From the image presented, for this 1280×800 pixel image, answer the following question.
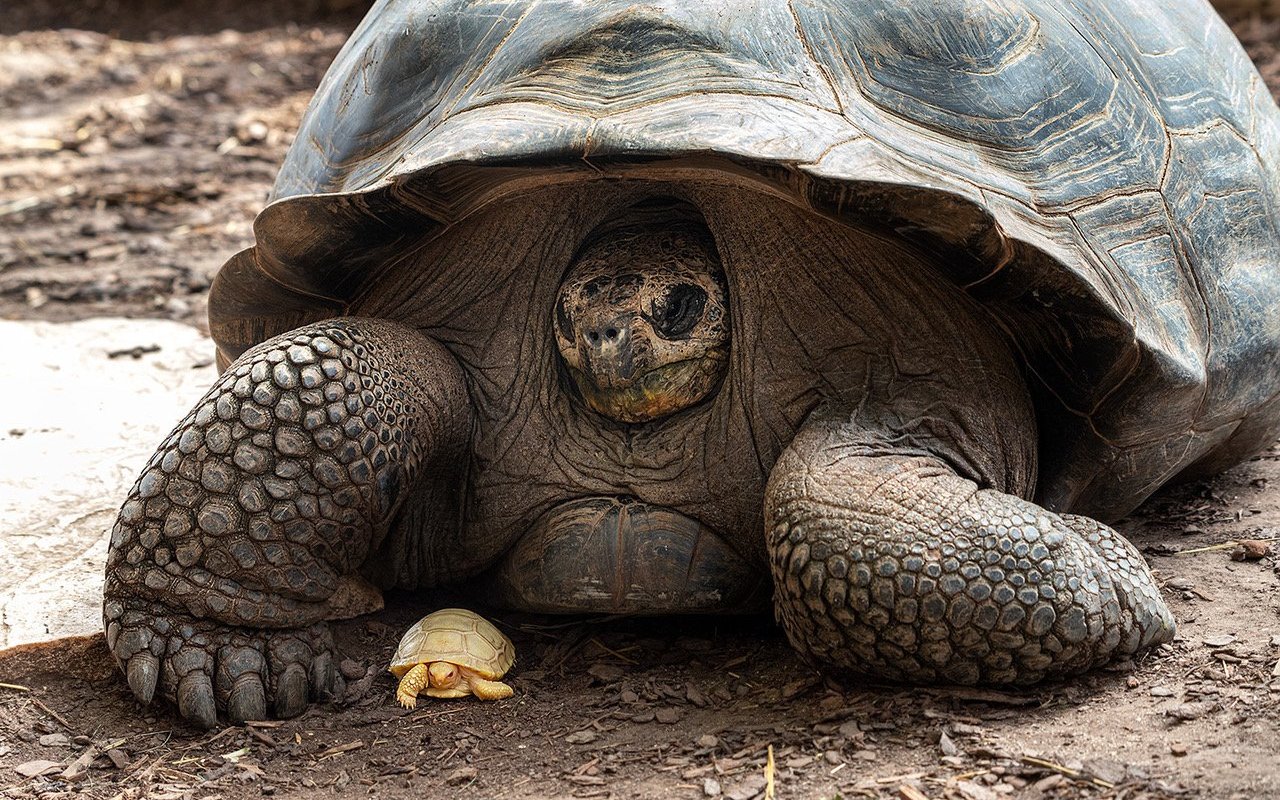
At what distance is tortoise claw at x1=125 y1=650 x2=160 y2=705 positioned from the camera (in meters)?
2.88

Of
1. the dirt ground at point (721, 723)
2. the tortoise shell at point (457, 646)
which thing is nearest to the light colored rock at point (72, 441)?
the dirt ground at point (721, 723)

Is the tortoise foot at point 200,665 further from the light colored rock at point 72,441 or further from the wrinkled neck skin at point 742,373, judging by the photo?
the wrinkled neck skin at point 742,373

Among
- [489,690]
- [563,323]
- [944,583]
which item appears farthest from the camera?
[563,323]

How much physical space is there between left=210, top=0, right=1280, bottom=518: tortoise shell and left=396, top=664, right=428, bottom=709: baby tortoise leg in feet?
3.25

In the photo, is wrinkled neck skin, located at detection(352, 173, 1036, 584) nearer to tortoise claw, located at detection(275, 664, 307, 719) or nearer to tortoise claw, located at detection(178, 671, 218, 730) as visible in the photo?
tortoise claw, located at detection(275, 664, 307, 719)

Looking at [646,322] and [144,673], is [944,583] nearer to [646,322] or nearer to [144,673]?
[646,322]

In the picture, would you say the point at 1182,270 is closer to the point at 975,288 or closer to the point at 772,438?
the point at 975,288

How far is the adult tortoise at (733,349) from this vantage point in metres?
2.67

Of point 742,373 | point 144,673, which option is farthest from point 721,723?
point 144,673

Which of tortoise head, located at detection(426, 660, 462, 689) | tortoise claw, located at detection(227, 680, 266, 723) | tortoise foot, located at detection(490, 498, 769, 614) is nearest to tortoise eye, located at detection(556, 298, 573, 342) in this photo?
tortoise foot, located at detection(490, 498, 769, 614)

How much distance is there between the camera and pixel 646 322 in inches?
116

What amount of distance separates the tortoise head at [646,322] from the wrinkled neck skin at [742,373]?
48 mm

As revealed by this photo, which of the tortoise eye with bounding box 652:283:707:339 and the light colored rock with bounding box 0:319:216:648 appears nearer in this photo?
the tortoise eye with bounding box 652:283:707:339

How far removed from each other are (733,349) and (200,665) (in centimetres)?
135
